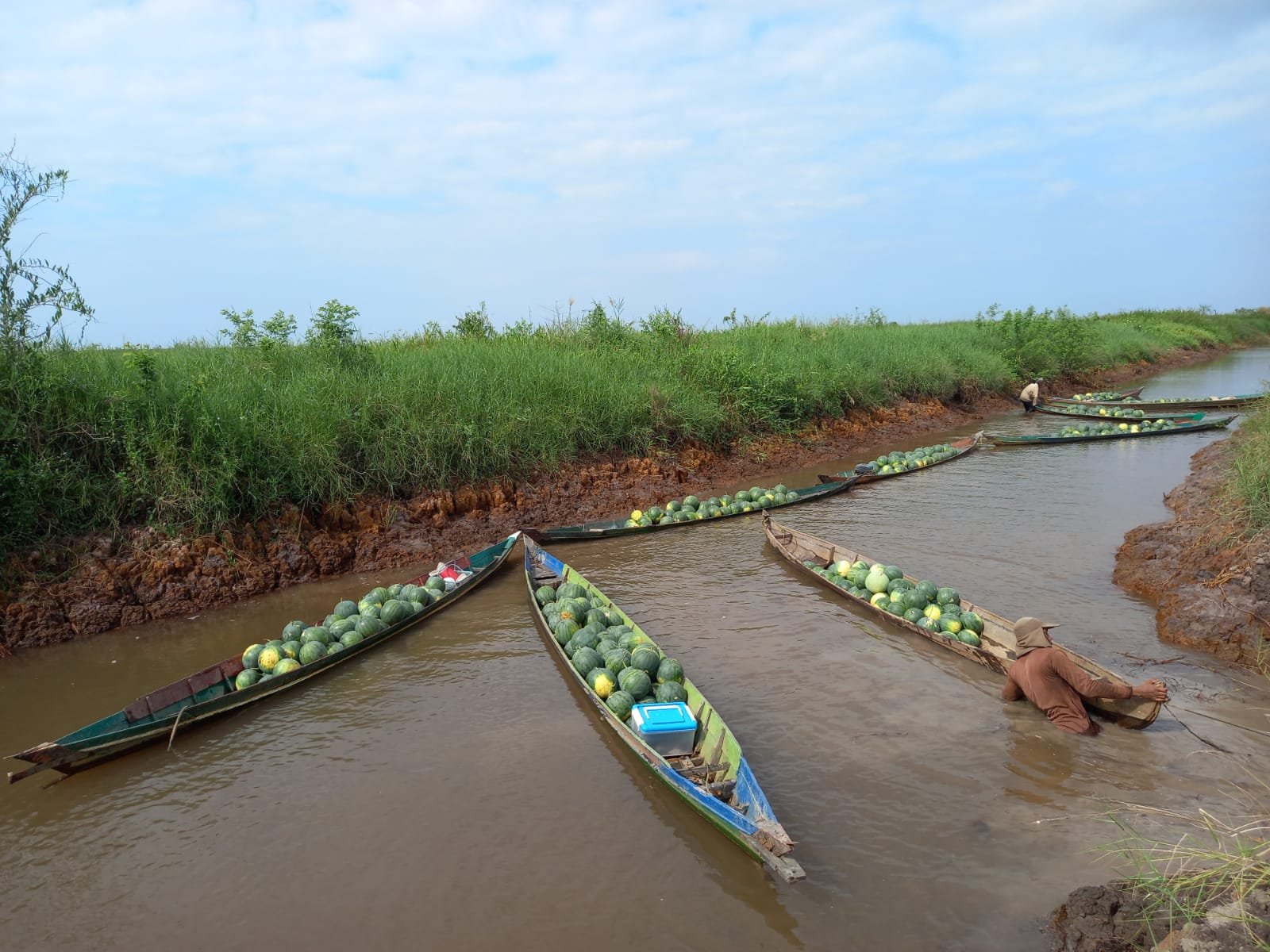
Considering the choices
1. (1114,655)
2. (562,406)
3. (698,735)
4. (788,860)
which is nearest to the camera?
(788,860)

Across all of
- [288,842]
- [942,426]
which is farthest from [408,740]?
[942,426]

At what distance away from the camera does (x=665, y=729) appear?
16.5ft

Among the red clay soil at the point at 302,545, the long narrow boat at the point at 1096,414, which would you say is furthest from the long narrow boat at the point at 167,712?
the long narrow boat at the point at 1096,414

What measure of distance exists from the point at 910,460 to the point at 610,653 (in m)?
9.94

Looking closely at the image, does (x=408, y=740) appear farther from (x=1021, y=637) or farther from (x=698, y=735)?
(x=1021, y=637)

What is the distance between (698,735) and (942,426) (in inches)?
652

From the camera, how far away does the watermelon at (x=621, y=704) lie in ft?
17.8

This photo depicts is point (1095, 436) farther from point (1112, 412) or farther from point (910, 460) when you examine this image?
point (910, 460)

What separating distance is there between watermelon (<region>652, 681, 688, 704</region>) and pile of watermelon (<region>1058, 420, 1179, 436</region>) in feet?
48.0

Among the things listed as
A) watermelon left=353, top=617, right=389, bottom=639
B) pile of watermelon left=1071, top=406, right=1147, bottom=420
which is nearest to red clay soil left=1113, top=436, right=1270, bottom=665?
watermelon left=353, top=617, right=389, bottom=639

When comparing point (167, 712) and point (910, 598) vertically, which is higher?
point (910, 598)

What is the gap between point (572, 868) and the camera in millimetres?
4270

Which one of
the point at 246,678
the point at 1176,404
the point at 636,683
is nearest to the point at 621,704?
the point at 636,683

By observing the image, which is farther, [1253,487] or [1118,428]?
[1118,428]
